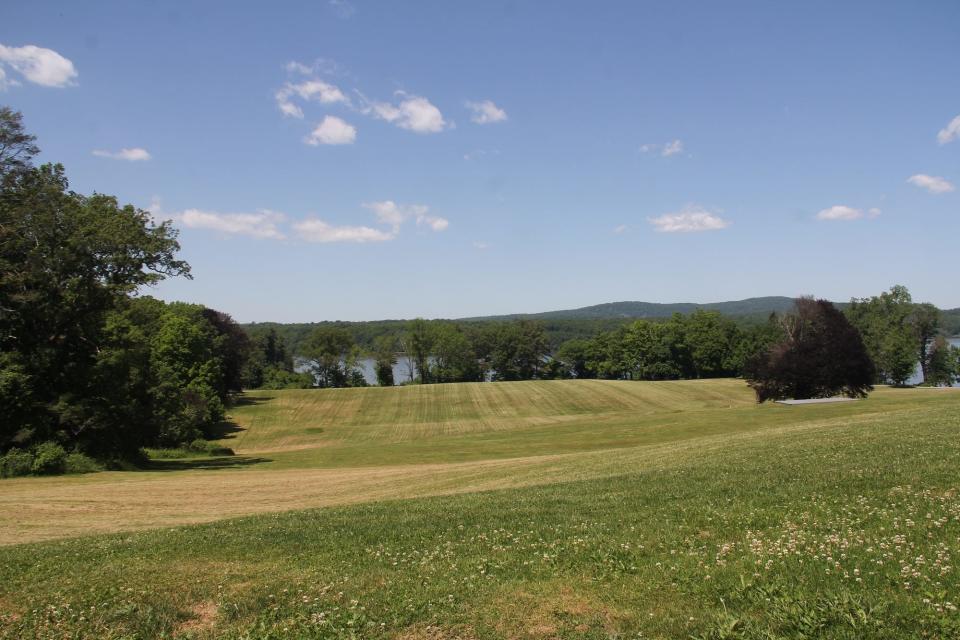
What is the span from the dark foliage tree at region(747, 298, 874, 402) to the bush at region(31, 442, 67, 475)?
200 feet

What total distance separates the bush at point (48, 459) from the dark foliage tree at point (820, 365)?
200 ft

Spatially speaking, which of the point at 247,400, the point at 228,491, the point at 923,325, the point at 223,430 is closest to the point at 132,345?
the point at 228,491

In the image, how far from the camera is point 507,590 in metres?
8.44

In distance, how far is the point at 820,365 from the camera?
63406 millimetres

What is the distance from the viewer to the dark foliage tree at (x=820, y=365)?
63.2 m

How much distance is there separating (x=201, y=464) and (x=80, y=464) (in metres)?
9.17

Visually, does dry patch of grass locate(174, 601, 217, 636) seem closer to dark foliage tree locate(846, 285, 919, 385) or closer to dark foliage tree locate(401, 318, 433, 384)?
dark foliage tree locate(846, 285, 919, 385)

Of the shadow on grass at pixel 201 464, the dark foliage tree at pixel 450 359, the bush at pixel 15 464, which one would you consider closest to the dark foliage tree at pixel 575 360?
the dark foliage tree at pixel 450 359

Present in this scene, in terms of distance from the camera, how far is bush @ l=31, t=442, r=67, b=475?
3091cm

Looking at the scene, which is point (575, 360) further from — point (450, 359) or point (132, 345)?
point (132, 345)

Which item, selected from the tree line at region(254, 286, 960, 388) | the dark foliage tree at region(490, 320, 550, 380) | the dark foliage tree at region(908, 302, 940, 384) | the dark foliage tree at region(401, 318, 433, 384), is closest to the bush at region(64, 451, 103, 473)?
the tree line at region(254, 286, 960, 388)

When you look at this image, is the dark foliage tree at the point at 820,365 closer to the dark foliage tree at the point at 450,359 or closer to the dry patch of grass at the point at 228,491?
the dry patch of grass at the point at 228,491

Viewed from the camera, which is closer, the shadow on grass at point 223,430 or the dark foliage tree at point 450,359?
the shadow on grass at point 223,430

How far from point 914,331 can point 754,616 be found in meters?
132
